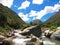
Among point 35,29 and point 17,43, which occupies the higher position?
point 35,29

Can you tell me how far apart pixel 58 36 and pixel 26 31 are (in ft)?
29.8

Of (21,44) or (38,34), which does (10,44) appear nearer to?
(21,44)

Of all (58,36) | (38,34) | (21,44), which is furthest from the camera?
(38,34)

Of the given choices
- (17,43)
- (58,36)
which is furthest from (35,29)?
(17,43)

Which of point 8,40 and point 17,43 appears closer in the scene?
point 8,40

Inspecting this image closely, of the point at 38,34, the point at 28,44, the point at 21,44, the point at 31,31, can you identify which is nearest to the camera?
the point at 28,44

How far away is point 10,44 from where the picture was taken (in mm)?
30828

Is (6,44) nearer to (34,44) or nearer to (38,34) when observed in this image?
(34,44)

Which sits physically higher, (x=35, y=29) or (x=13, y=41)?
(x=35, y=29)

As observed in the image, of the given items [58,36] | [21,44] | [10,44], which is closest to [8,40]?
[10,44]

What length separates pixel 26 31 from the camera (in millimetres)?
58469

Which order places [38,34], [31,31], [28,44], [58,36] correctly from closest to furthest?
[28,44] → [58,36] → [31,31] → [38,34]

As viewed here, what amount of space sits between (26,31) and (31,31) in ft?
4.55

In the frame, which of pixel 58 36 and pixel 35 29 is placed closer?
pixel 58 36
